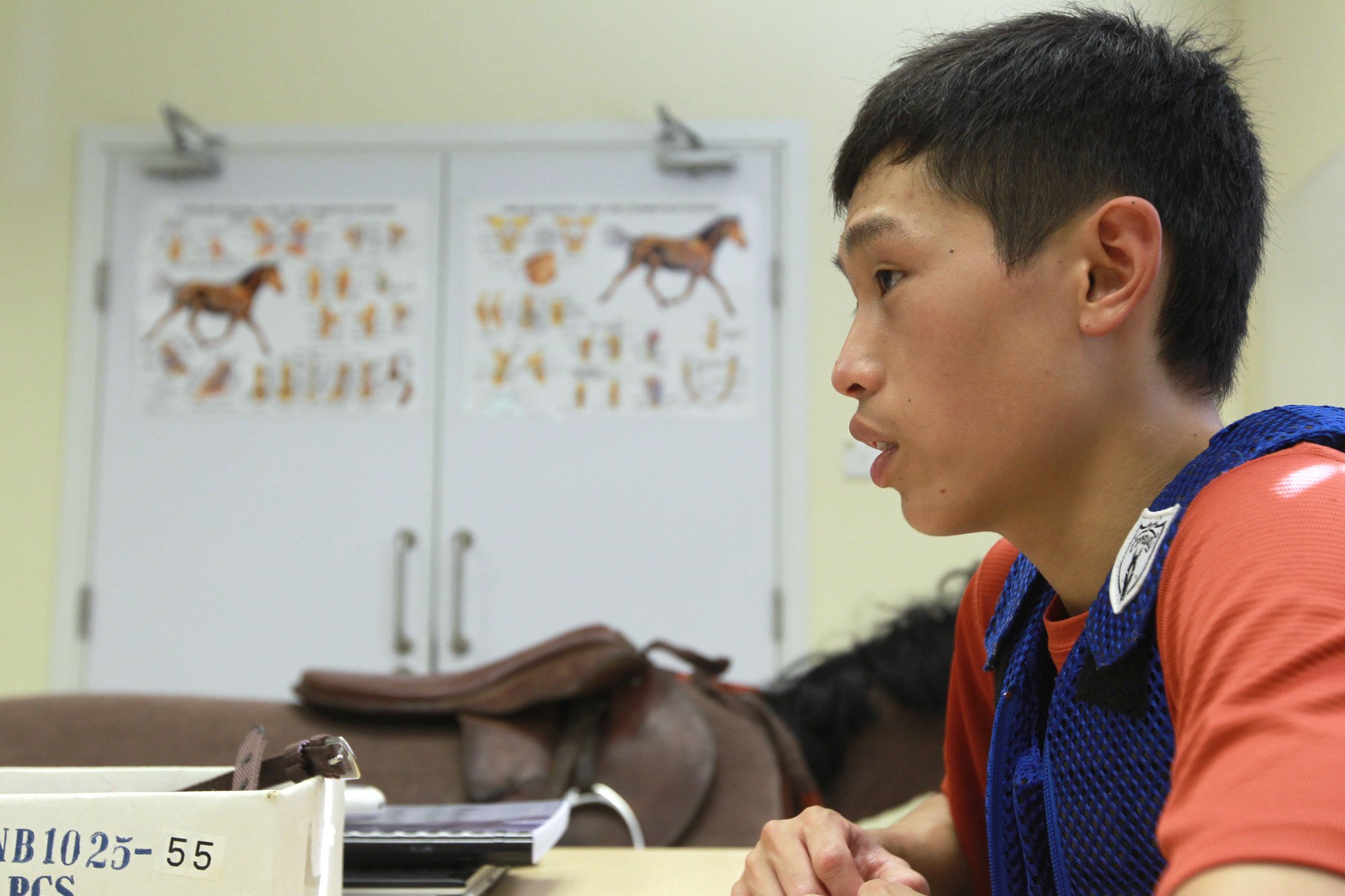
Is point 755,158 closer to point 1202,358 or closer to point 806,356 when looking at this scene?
point 806,356

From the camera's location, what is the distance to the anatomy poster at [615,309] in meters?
2.88

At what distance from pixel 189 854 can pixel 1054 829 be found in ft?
1.52

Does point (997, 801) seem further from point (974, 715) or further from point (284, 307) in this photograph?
point (284, 307)

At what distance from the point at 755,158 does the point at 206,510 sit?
1.72 meters

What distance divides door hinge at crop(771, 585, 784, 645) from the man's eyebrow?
2.15 m

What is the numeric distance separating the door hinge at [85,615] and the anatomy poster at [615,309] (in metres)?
1.12

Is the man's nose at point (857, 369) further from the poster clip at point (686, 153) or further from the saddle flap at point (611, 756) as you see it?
the poster clip at point (686, 153)

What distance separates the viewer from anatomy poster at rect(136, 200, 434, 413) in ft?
9.57

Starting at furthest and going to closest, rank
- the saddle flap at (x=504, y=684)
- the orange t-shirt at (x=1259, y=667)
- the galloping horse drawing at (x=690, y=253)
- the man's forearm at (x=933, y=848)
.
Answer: the galloping horse drawing at (x=690, y=253)
the saddle flap at (x=504, y=684)
the man's forearm at (x=933, y=848)
the orange t-shirt at (x=1259, y=667)

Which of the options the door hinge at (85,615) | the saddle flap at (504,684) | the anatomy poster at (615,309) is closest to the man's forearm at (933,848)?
the saddle flap at (504,684)

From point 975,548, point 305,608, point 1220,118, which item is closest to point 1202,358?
point 1220,118

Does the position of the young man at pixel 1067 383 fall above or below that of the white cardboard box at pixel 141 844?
above

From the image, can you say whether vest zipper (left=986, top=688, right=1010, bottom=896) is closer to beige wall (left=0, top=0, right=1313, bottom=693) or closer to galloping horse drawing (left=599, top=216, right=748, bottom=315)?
beige wall (left=0, top=0, right=1313, bottom=693)

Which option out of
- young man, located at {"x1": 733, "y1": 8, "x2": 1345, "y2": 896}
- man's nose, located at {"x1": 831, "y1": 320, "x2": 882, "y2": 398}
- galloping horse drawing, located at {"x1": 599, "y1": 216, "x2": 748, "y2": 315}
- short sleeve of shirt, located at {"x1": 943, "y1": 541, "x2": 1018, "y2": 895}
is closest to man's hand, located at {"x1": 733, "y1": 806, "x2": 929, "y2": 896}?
young man, located at {"x1": 733, "y1": 8, "x2": 1345, "y2": 896}
